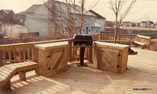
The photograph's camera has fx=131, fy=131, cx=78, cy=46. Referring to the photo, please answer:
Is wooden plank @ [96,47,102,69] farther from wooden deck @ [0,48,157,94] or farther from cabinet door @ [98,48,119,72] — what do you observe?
wooden deck @ [0,48,157,94]

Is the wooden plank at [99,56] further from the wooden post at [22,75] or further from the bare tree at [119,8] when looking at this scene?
the bare tree at [119,8]

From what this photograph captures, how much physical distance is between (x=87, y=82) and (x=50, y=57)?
1.35m

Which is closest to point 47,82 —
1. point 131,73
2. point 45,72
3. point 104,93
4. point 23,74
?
point 45,72

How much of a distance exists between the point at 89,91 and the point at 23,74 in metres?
1.96

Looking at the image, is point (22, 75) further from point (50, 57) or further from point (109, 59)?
point (109, 59)

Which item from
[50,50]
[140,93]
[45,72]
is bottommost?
[140,93]

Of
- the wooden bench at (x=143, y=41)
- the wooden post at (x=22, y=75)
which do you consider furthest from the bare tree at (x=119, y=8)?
the wooden post at (x=22, y=75)

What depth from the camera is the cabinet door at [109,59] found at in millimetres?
4432

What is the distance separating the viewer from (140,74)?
4.61 metres

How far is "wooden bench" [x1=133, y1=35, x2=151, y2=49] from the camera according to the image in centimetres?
885

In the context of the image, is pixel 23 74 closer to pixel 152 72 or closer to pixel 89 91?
pixel 89 91

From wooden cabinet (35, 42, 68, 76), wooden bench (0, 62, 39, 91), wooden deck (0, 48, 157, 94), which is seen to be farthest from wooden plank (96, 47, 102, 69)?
wooden bench (0, 62, 39, 91)

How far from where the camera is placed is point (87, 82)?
3.83 m

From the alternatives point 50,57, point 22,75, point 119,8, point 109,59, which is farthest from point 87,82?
point 119,8
